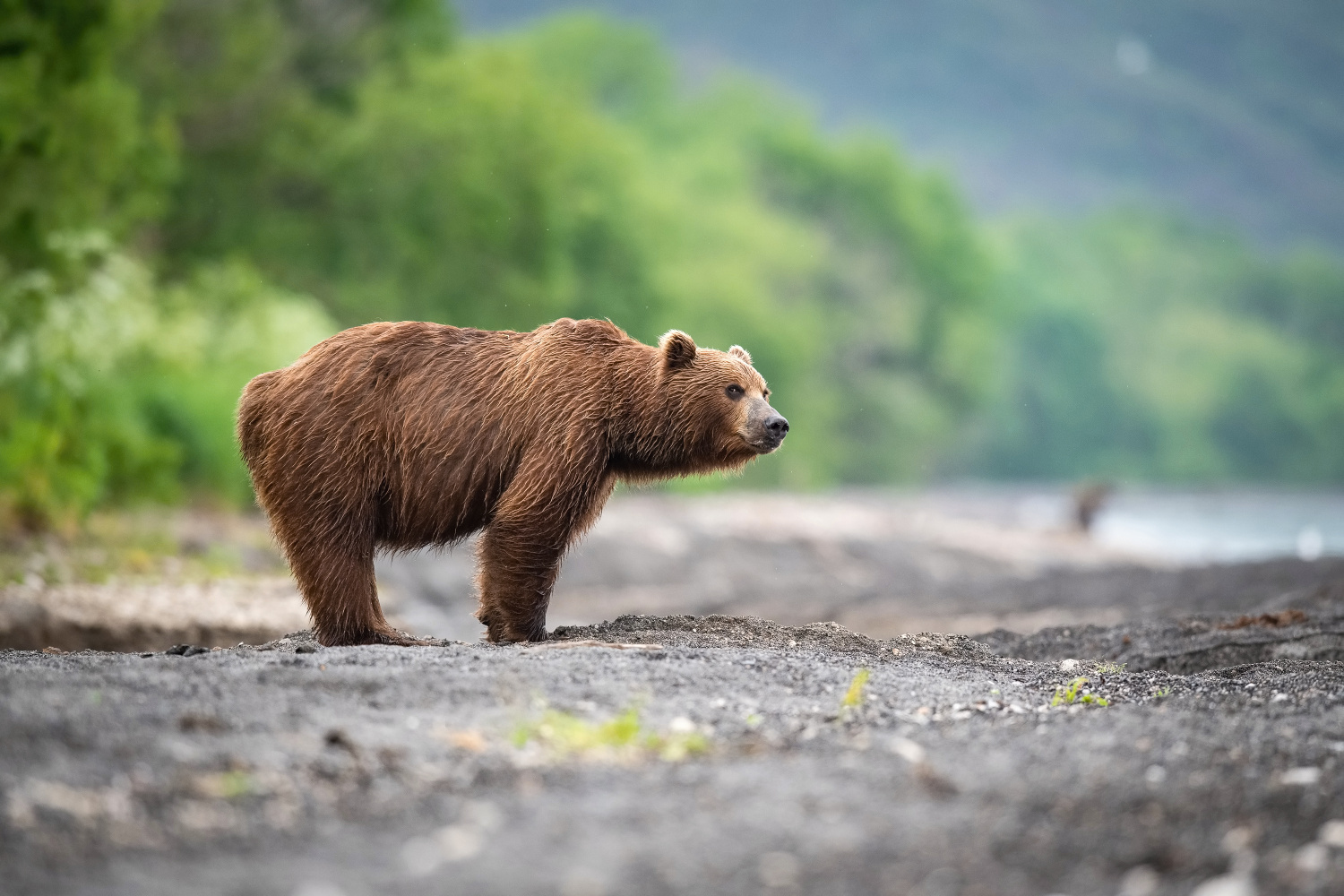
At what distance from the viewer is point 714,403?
7156 mm

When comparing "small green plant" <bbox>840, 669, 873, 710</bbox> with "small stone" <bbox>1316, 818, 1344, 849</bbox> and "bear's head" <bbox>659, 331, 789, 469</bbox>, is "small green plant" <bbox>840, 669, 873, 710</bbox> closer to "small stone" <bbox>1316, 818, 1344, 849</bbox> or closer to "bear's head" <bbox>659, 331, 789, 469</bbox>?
"small stone" <bbox>1316, 818, 1344, 849</bbox>

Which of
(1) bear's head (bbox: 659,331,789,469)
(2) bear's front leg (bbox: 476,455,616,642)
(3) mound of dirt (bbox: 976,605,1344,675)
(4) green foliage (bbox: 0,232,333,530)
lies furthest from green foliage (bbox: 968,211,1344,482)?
(2) bear's front leg (bbox: 476,455,616,642)

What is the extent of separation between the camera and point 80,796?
11.9 ft

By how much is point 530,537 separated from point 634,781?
9.56 feet

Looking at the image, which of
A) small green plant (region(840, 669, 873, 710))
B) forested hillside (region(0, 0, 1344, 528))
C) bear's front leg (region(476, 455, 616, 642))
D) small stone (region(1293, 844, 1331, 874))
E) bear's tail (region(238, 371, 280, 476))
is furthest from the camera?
forested hillside (region(0, 0, 1344, 528))

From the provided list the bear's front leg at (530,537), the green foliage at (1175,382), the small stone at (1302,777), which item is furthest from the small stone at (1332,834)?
the green foliage at (1175,382)

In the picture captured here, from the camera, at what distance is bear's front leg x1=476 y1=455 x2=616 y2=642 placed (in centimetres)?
675

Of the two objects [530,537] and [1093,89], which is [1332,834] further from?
[1093,89]

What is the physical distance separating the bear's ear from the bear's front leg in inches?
26.5

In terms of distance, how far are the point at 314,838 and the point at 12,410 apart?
11.9 m

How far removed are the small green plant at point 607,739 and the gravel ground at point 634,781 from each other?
0.01m

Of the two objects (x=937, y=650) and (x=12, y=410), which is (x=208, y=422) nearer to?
(x=12, y=410)

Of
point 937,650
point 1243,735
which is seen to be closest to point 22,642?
point 937,650

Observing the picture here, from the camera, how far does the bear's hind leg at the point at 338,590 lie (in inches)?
269
